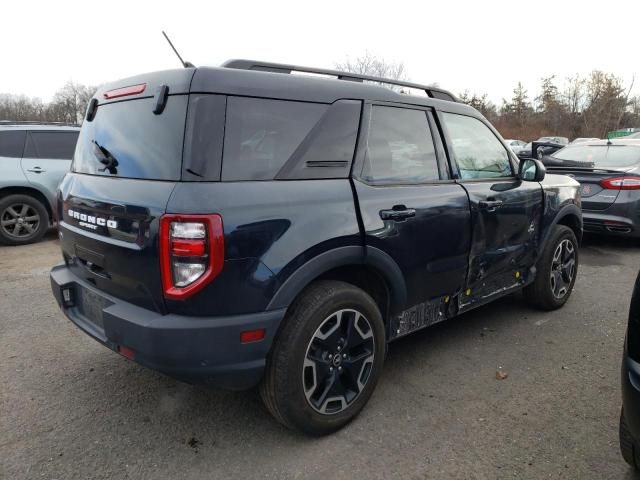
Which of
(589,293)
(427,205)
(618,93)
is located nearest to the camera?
(427,205)

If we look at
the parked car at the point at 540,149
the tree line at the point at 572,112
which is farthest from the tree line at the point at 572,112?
the parked car at the point at 540,149

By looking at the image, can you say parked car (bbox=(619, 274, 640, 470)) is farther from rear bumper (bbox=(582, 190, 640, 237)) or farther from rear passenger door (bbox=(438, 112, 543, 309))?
rear bumper (bbox=(582, 190, 640, 237))

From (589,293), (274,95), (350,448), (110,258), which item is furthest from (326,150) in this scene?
(589,293)

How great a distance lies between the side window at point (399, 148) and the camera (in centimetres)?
277

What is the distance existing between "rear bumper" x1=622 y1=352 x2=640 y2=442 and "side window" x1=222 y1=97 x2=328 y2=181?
1.69 meters

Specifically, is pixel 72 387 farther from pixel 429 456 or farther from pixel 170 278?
pixel 429 456

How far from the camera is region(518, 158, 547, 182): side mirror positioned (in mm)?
3758

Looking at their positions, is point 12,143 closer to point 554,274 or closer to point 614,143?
point 554,274

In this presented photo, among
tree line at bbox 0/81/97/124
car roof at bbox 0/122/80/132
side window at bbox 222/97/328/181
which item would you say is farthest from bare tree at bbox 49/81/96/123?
side window at bbox 222/97/328/181

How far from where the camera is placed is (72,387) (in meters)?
3.03

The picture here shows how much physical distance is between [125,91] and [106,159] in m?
0.38

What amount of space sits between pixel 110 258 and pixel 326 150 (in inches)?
47.5

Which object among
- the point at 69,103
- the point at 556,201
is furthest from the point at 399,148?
the point at 69,103

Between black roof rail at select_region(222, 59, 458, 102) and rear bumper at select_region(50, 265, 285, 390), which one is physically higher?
black roof rail at select_region(222, 59, 458, 102)
